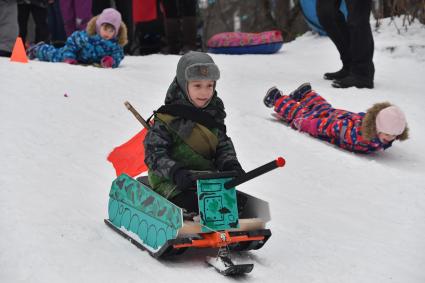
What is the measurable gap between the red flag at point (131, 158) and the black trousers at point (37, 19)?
5247 millimetres

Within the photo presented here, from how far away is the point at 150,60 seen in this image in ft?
28.5

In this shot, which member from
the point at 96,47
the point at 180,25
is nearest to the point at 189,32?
the point at 180,25

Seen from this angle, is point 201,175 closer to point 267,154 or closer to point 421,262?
point 421,262

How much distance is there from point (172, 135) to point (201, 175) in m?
0.40

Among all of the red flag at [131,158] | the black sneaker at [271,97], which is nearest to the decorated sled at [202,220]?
the red flag at [131,158]

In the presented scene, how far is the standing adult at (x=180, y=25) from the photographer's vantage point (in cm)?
984

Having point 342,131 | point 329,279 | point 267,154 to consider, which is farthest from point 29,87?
point 329,279

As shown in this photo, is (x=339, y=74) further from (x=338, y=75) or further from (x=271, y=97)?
(x=271, y=97)

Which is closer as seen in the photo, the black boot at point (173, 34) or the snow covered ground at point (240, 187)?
the snow covered ground at point (240, 187)

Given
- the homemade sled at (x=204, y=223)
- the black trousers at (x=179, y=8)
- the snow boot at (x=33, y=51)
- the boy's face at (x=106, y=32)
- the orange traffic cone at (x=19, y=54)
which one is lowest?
the homemade sled at (x=204, y=223)

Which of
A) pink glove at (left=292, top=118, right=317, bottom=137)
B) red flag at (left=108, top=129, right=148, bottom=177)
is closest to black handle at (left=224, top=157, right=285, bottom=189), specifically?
red flag at (left=108, top=129, right=148, bottom=177)

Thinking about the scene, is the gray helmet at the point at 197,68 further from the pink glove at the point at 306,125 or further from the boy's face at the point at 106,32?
the boy's face at the point at 106,32

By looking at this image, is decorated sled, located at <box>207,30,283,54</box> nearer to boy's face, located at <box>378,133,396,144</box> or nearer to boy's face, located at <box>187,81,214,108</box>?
boy's face, located at <box>378,133,396,144</box>

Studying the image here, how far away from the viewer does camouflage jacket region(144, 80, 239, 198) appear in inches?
141
